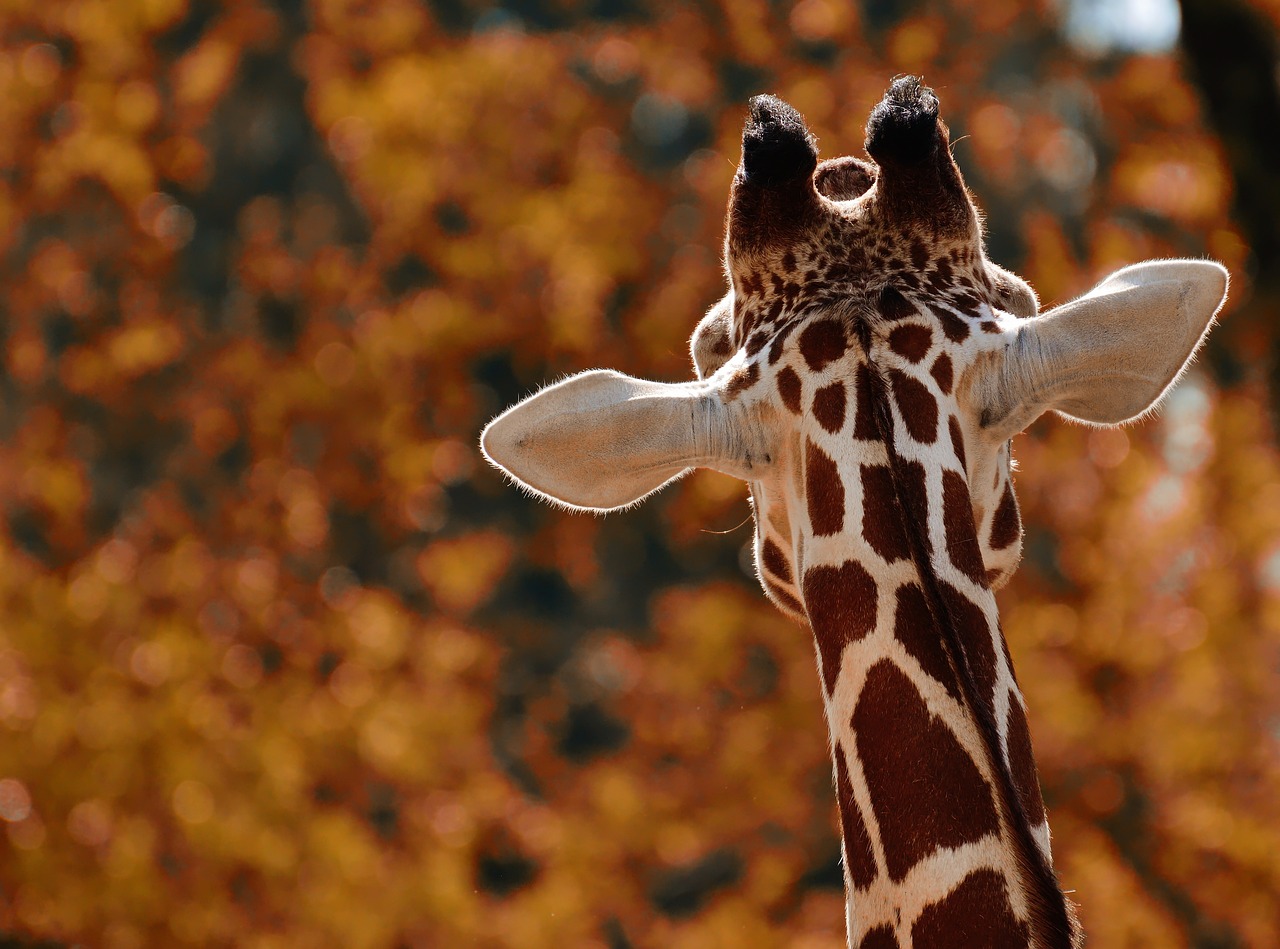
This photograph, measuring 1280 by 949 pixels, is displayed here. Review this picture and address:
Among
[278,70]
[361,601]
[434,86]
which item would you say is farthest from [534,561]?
[278,70]

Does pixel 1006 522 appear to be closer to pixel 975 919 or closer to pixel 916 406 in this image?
pixel 916 406

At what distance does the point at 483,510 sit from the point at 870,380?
30.5 ft

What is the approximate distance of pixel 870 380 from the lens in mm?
2357

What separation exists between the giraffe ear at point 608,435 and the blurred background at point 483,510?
22.8 ft

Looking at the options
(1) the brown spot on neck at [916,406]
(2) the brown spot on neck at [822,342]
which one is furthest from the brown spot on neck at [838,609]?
(2) the brown spot on neck at [822,342]

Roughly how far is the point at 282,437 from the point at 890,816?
9768mm

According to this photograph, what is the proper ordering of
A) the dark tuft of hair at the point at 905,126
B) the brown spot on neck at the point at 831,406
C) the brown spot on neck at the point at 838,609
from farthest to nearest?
the dark tuft of hair at the point at 905,126, the brown spot on neck at the point at 831,406, the brown spot on neck at the point at 838,609

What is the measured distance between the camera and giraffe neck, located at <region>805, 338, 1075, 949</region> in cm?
200

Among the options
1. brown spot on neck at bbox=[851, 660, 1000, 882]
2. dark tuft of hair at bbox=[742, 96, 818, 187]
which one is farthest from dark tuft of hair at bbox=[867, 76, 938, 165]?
brown spot on neck at bbox=[851, 660, 1000, 882]

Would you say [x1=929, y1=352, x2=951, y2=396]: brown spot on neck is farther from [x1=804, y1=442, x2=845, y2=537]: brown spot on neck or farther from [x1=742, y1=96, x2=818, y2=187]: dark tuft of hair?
[x1=742, y1=96, x2=818, y2=187]: dark tuft of hair

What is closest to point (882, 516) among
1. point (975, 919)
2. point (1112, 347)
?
point (1112, 347)

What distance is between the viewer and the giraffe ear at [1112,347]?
2.29m

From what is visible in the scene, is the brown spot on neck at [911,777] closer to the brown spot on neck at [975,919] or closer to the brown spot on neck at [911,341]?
the brown spot on neck at [975,919]

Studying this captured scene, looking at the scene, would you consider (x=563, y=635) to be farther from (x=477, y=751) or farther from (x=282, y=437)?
(x=282, y=437)
